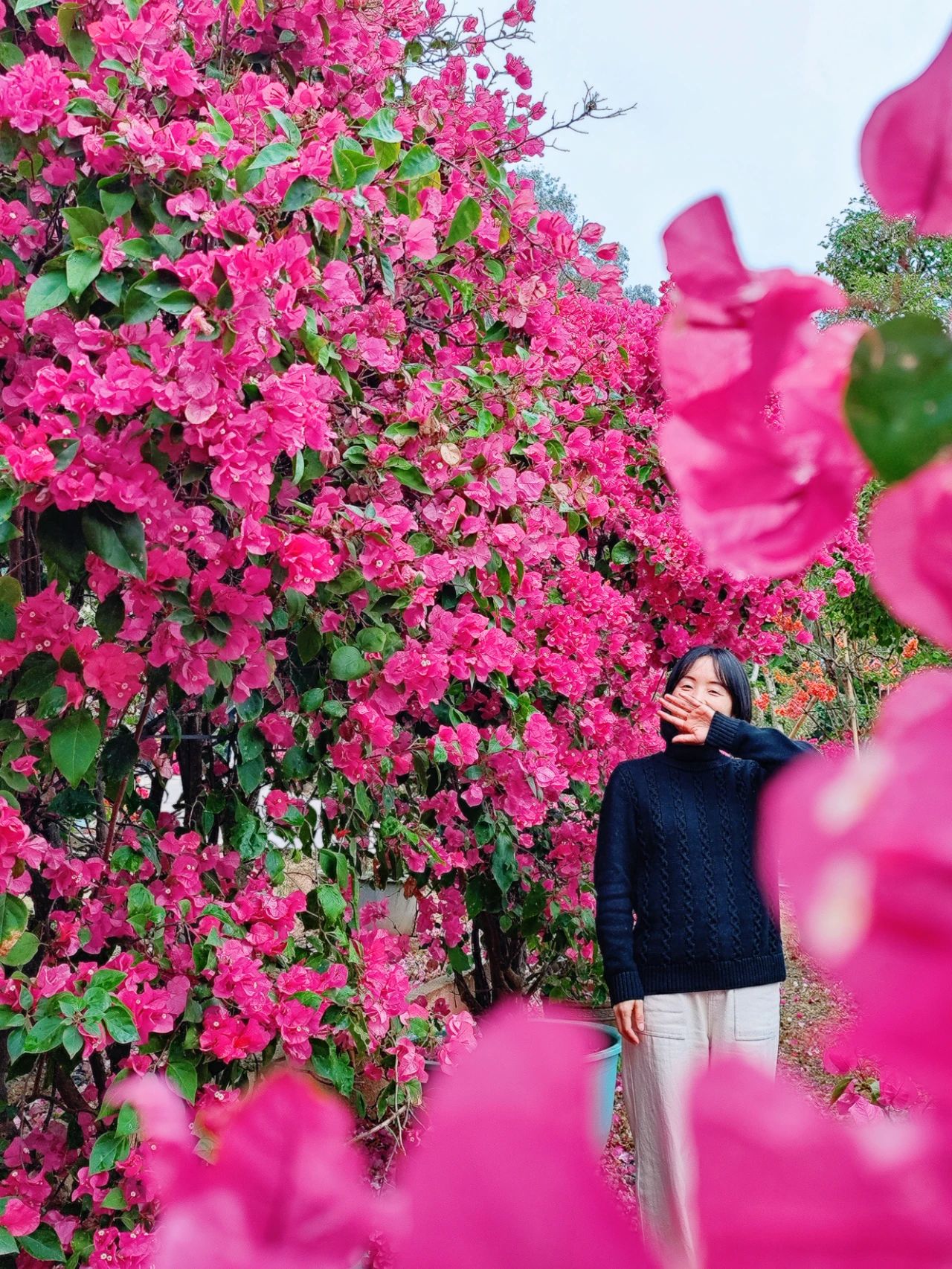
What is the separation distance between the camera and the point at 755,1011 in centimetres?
238

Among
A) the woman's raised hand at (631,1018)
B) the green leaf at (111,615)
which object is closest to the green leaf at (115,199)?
the green leaf at (111,615)

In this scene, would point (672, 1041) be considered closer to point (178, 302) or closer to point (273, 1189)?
point (178, 302)

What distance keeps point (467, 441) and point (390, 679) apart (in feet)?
1.44

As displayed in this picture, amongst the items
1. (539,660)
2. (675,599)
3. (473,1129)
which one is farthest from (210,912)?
(675,599)

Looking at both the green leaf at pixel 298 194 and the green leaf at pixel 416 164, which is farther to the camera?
the green leaf at pixel 416 164

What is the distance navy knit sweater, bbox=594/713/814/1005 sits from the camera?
2367mm

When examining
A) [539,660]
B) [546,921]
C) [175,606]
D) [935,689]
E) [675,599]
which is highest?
[935,689]

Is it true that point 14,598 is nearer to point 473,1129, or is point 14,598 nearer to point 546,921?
point 473,1129

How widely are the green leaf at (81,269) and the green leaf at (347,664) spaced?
0.56m

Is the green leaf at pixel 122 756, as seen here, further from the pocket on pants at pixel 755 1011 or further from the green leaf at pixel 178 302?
the pocket on pants at pixel 755 1011

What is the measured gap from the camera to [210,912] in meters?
1.46

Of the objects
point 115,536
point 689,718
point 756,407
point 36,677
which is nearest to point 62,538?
point 115,536

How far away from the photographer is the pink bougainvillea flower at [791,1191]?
103 millimetres

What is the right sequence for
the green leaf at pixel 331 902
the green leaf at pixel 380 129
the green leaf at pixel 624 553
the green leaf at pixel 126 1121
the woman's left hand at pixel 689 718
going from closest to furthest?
the green leaf at pixel 126 1121 < the green leaf at pixel 380 129 < the green leaf at pixel 331 902 < the woman's left hand at pixel 689 718 < the green leaf at pixel 624 553
